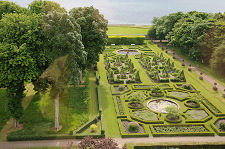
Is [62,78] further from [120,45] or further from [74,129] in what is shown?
[120,45]

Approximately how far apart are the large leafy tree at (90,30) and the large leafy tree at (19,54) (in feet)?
40.7

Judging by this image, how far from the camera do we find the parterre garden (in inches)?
1006

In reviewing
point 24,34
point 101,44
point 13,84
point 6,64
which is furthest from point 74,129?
point 101,44

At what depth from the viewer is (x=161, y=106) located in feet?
103

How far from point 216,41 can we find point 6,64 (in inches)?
1625

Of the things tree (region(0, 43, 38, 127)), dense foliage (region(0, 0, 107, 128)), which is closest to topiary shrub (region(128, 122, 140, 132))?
dense foliage (region(0, 0, 107, 128))

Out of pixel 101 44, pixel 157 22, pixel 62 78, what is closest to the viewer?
pixel 62 78

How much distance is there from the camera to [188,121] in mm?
26891

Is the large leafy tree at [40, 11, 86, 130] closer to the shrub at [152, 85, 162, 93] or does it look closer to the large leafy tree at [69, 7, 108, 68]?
the large leafy tree at [69, 7, 108, 68]

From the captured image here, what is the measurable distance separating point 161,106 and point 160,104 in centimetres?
63

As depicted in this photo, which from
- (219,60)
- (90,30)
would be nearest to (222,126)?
(219,60)

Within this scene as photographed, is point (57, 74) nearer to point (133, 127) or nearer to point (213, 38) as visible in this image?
point (133, 127)

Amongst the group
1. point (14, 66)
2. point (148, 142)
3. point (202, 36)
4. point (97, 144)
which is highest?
point (202, 36)

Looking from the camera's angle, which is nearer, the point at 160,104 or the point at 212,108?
the point at 212,108
